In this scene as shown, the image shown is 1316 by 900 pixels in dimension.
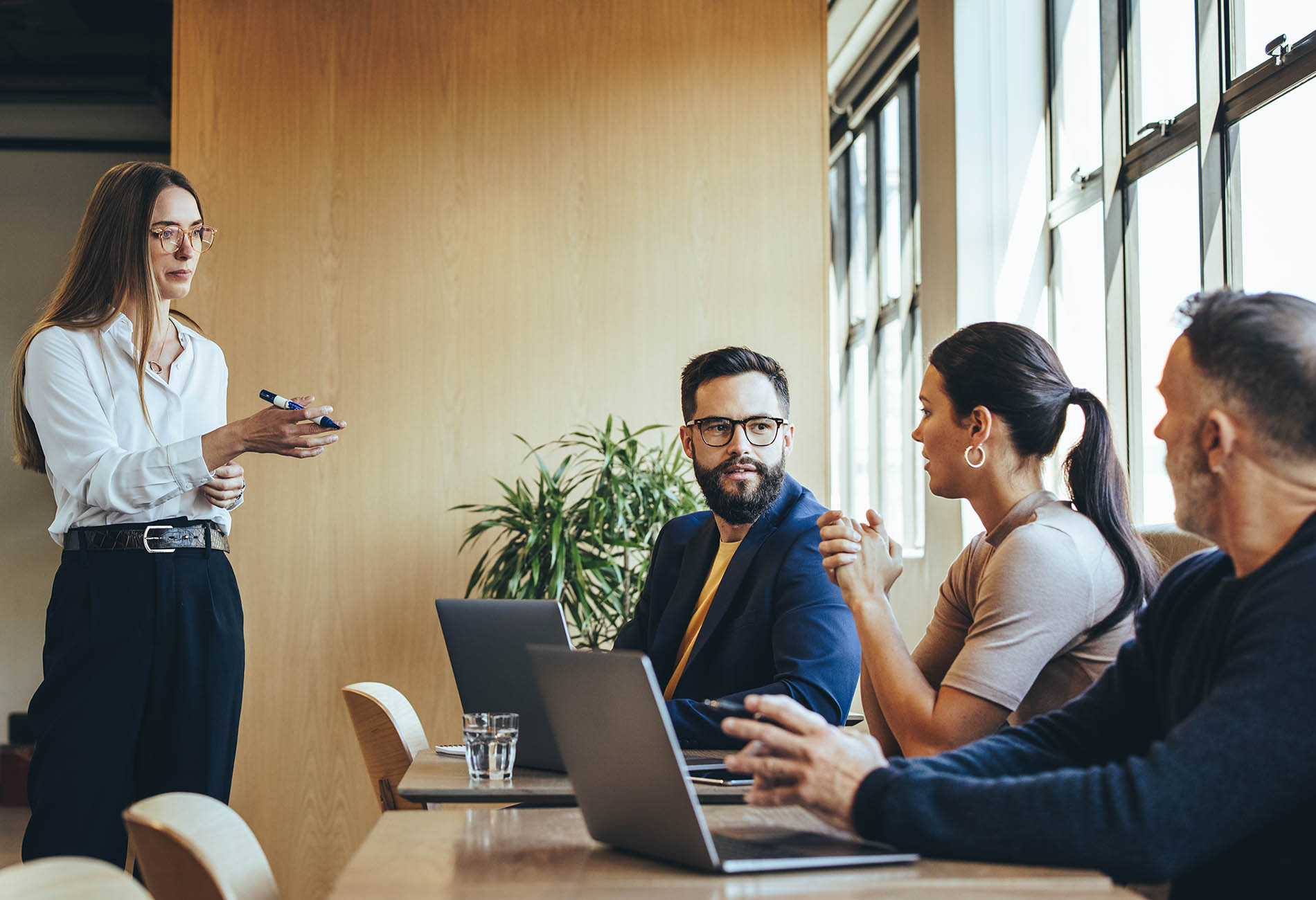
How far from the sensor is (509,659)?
1.79m

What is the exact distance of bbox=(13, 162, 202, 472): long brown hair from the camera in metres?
2.27

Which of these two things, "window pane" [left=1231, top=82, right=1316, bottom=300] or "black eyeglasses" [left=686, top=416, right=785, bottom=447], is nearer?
"black eyeglasses" [left=686, top=416, right=785, bottom=447]

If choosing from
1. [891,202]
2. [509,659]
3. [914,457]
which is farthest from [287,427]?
[891,202]

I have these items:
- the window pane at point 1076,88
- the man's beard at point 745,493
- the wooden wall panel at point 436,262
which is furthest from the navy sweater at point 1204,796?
the window pane at point 1076,88

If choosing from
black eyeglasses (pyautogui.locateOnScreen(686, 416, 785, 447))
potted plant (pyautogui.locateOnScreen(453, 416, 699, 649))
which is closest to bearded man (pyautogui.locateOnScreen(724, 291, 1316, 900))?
black eyeglasses (pyautogui.locateOnScreen(686, 416, 785, 447))

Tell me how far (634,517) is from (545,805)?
226 cm

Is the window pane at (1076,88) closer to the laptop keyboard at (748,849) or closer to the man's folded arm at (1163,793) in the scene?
the man's folded arm at (1163,793)

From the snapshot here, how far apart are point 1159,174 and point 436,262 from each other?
245 cm

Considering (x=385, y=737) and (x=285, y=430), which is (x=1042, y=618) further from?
(x=285, y=430)

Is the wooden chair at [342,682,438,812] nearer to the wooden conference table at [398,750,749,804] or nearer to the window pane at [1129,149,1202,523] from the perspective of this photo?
the wooden conference table at [398,750,749,804]

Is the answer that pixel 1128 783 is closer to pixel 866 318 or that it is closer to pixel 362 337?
pixel 362 337

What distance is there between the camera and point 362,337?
4.18m

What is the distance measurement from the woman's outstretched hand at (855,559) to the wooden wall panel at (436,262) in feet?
6.94

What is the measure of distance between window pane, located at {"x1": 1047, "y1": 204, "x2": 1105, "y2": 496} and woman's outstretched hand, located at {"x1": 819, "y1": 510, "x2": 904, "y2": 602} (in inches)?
89.0
